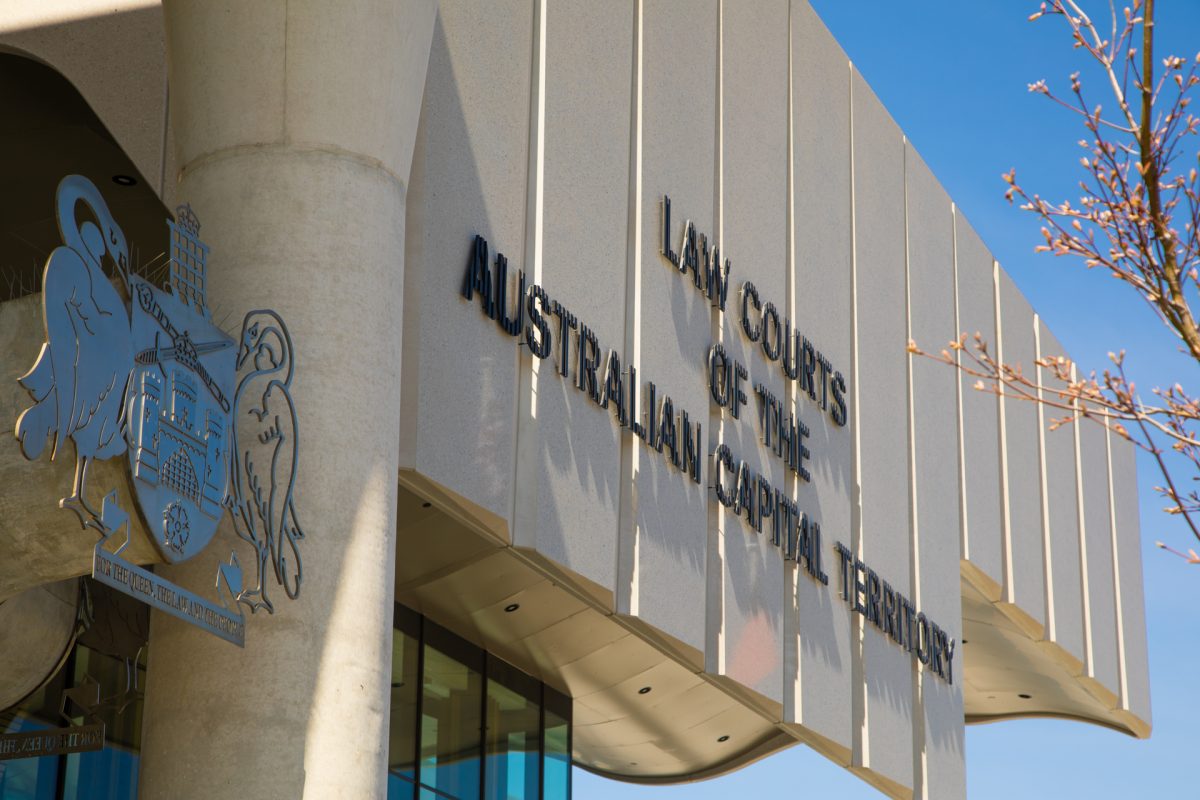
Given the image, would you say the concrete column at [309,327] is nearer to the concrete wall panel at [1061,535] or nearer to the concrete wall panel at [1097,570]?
the concrete wall panel at [1061,535]

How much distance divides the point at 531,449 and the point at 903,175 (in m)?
14.5

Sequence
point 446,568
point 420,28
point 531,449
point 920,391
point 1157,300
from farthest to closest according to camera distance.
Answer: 1. point 920,391
2. point 446,568
3. point 531,449
4. point 420,28
5. point 1157,300

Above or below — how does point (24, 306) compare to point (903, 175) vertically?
below

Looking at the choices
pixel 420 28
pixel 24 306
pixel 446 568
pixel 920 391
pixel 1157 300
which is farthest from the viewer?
pixel 920 391

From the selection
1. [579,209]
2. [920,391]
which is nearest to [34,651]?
[579,209]

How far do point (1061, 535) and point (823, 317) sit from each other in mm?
12062

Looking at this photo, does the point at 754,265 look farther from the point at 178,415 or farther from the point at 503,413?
the point at 178,415

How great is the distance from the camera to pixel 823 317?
26828mm

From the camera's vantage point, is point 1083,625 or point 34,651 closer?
point 34,651

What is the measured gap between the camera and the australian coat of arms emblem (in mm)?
11609

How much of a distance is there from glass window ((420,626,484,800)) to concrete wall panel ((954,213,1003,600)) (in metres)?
11.6

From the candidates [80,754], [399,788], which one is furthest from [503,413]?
[399,788]

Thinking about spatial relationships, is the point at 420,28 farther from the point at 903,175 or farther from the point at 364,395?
the point at 903,175

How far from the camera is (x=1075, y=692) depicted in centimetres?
3784
